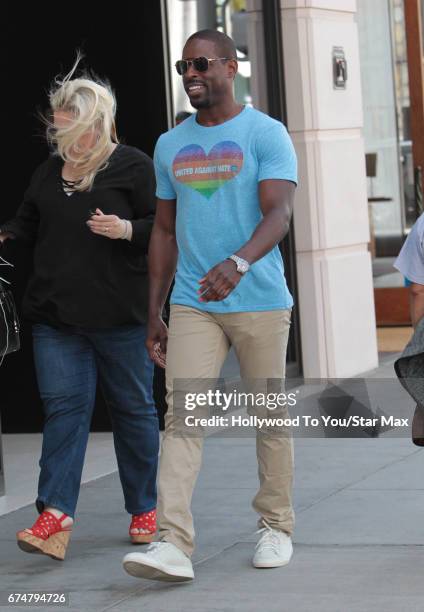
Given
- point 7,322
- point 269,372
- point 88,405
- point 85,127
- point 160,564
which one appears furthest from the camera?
point 7,322

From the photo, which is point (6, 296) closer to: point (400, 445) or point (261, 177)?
point (261, 177)

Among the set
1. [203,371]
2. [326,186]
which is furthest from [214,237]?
[326,186]

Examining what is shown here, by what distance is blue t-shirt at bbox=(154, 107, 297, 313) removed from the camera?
15.8ft

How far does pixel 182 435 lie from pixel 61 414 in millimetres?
730

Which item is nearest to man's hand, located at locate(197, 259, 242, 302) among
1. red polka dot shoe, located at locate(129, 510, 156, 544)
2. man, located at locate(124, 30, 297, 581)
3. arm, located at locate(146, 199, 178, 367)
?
man, located at locate(124, 30, 297, 581)

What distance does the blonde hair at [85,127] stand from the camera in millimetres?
5363

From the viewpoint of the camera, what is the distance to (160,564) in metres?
4.68

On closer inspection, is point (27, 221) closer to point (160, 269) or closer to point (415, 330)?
point (160, 269)

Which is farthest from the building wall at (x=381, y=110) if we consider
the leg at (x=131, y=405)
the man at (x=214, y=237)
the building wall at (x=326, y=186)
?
the man at (x=214, y=237)

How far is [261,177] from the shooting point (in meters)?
4.82

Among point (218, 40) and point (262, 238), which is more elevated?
point (218, 40)

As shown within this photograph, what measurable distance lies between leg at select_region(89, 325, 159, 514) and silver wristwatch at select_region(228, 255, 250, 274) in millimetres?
979

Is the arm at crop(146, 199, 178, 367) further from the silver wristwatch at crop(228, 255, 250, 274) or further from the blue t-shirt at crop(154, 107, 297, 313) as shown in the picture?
the silver wristwatch at crop(228, 255, 250, 274)

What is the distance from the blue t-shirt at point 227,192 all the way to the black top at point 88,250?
55 centimetres
